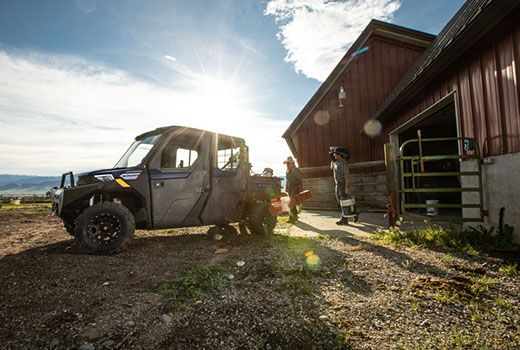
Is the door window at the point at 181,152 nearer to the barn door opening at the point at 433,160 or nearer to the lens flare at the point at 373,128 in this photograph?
the barn door opening at the point at 433,160

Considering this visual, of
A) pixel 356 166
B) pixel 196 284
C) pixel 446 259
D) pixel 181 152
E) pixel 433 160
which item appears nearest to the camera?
pixel 196 284

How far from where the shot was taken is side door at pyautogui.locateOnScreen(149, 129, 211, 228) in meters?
5.06

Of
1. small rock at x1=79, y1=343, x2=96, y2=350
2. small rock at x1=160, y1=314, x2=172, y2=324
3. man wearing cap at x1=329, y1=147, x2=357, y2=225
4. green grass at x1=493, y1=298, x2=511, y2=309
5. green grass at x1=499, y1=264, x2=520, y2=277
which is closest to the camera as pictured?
small rock at x1=79, y1=343, x2=96, y2=350

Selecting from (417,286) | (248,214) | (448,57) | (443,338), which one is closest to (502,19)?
(448,57)

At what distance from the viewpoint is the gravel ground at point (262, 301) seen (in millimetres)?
2043

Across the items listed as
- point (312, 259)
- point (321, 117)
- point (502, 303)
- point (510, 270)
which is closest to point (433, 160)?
point (510, 270)

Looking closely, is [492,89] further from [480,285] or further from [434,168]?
[434,168]

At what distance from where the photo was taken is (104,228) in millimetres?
4430

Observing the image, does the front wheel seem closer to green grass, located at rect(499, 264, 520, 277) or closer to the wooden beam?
green grass, located at rect(499, 264, 520, 277)

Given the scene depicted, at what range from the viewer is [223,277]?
336 cm

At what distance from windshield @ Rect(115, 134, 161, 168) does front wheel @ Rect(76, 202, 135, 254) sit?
1.09 metres

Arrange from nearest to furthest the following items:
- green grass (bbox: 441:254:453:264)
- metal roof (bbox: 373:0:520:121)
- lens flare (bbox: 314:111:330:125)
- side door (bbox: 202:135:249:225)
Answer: green grass (bbox: 441:254:453:264), metal roof (bbox: 373:0:520:121), side door (bbox: 202:135:249:225), lens flare (bbox: 314:111:330:125)

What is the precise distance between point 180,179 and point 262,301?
10.7 ft

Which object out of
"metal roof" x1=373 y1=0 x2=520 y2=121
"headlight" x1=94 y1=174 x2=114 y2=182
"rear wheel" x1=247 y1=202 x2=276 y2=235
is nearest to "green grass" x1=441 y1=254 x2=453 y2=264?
"rear wheel" x1=247 y1=202 x2=276 y2=235
